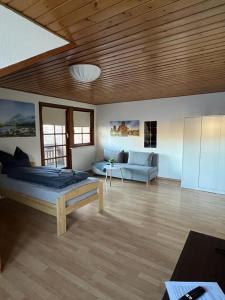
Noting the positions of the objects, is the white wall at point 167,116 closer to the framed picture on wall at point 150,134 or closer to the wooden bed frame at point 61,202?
the framed picture on wall at point 150,134

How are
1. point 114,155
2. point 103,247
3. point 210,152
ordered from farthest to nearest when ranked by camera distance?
point 114,155 < point 210,152 < point 103,247

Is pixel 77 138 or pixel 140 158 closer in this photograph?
pixel 140 158

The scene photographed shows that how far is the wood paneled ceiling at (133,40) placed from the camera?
1.41 meters

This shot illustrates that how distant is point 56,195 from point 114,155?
126 inches

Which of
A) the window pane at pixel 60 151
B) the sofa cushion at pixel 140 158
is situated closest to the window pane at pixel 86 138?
the window pane at pixel 60 151

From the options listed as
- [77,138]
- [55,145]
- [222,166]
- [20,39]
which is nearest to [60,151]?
[55,145]

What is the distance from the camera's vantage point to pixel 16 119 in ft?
13.0

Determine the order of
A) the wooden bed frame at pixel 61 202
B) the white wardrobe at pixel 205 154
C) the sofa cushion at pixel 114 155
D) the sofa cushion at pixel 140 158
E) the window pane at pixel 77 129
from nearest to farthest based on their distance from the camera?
the wooden bed frame at pixel 61 202
the white wardrobe at pixel 205 154
the sofa cushion at pixel 140 158
the sofa cushion at pixel 114 155
the window pane at pixel 77 129

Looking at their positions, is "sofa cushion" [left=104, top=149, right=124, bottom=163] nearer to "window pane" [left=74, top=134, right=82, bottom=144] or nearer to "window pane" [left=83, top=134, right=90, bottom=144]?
"window pane" [left=83, top=134, right=90, bottom=144]

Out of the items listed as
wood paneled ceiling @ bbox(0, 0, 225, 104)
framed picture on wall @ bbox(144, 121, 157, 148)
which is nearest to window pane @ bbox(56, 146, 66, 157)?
wood paneled ceiling @ bbox(0, 0, 225, 104)

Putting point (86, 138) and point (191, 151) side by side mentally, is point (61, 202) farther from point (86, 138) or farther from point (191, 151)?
point (86, 138)

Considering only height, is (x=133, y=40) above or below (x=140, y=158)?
above

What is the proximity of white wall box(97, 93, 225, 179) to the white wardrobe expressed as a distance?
0.59 metres

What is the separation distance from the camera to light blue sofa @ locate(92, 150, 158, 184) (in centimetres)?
460
